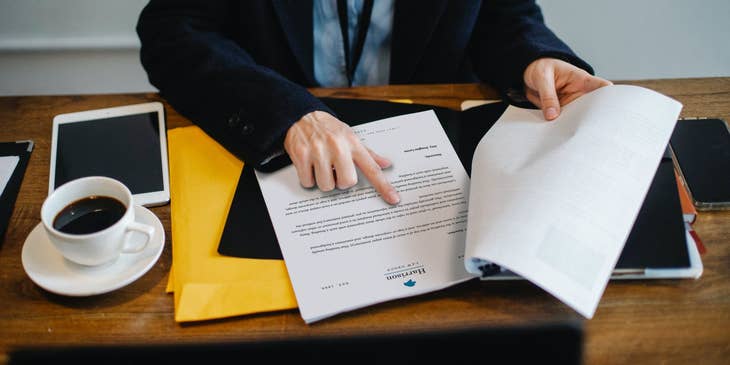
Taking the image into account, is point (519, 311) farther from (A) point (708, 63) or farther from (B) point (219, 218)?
(A) point (708, 63)

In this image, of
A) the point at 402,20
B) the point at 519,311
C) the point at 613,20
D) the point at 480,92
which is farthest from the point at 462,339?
the point at 613,20

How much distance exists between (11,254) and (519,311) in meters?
0.58

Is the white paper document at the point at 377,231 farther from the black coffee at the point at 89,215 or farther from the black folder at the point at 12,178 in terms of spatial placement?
the black folder at the point at 12,178

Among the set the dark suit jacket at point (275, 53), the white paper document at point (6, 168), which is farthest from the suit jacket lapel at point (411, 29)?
the white paper document at point (6, 168)

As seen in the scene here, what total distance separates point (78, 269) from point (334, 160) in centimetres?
31

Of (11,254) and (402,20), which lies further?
(402,20)

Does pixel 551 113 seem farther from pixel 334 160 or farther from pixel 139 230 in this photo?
pixel 139 230

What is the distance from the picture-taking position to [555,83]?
2.46ft

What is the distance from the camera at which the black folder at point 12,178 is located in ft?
2.13

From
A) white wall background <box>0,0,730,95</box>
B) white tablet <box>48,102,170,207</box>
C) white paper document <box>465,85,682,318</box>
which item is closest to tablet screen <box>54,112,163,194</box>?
white tablet <box>48,102,170,207</box>

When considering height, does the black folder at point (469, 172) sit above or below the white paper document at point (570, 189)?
below

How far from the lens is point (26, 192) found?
2.25ft

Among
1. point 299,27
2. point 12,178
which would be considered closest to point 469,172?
point 299,27

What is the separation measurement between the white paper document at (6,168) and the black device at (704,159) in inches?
34.4
